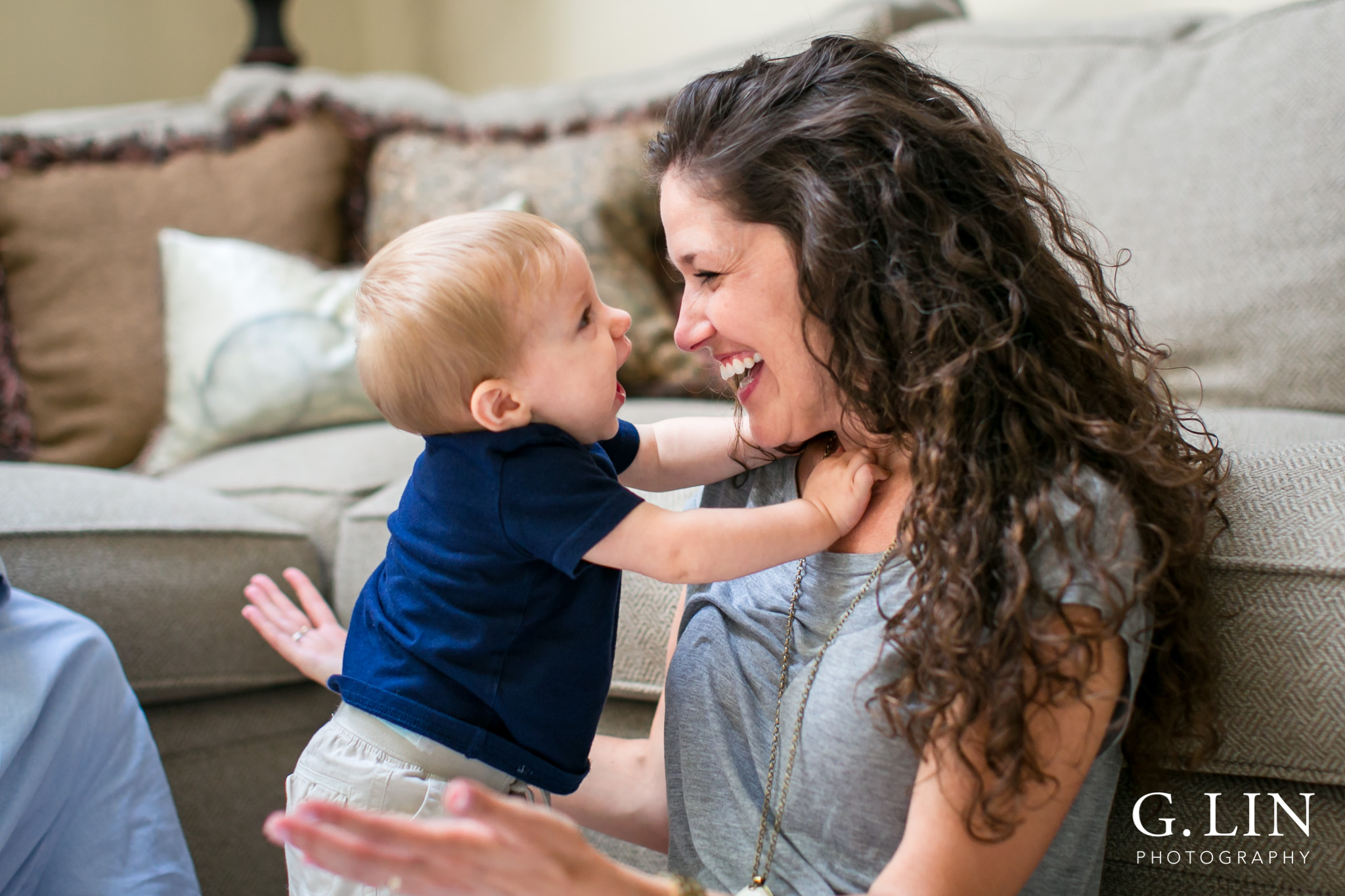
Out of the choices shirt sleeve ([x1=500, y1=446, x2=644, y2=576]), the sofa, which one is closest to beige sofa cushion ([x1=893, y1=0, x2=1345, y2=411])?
the sofa

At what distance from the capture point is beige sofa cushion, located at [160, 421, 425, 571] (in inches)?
58.0

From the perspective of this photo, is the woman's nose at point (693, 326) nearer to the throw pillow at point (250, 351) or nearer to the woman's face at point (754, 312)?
the woman's face at point (754, 312)

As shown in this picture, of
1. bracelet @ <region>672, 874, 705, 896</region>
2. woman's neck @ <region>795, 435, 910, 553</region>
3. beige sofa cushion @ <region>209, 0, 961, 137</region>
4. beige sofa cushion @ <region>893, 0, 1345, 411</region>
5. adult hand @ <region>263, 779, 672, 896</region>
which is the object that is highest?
beige sofa cushion @ <region>209, 0, 961, 137</region>

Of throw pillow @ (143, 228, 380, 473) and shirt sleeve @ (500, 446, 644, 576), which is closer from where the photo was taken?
shirt sleeve @ (500, 446, 644, 576)

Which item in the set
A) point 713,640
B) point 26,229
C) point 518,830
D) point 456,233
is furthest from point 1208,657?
point 26,229

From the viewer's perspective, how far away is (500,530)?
Answer: 0.79 m

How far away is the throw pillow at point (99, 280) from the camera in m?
1.86

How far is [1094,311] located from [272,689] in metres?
1.20

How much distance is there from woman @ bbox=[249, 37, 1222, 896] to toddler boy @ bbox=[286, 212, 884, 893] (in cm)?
9

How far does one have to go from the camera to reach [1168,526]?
722mm

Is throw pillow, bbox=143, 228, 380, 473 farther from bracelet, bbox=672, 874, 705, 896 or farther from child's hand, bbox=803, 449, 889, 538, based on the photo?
bracelet, bbox=672, 874, 705, 896

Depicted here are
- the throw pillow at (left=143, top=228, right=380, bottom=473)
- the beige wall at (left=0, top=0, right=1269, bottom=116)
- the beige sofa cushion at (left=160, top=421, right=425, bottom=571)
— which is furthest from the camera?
the beige wall at (left=0, top=0, right=1269, bottom=116)

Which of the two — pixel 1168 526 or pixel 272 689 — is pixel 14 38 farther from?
pixel 1168 526

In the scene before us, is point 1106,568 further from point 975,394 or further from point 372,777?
point 372,777
